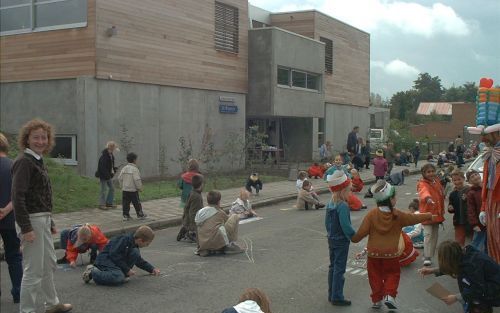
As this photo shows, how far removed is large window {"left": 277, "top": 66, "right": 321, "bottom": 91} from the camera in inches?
1118

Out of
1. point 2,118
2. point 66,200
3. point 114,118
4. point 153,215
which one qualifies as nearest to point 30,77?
point 2,118

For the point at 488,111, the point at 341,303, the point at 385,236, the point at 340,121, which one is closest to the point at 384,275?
the point at 385,236

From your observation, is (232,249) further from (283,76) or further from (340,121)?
(340,121)

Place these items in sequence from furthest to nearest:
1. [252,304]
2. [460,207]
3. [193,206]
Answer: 1. [193,206]
2. [460,207]
3. [252,304]

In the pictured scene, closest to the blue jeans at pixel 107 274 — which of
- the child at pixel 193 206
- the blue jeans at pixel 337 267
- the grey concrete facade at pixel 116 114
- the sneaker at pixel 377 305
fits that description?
the blue jeans at pixel 337 267

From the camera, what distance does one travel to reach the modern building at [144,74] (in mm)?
18625

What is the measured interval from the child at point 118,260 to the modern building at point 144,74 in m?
11.2

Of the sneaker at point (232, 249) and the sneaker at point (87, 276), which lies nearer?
the sneaker at point (87, 276)

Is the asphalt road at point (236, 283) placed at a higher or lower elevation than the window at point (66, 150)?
lower

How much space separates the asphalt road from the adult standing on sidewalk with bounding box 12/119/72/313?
2.69 feet

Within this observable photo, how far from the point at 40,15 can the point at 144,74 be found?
3.99 metres

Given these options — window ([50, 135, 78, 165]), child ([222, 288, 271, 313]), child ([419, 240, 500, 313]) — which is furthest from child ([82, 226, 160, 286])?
window ([50, 135, 78, 165])

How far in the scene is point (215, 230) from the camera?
31.1 ft

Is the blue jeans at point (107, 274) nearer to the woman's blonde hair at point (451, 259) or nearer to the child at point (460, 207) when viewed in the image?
the woman's blonde hair at point (451, 259)
